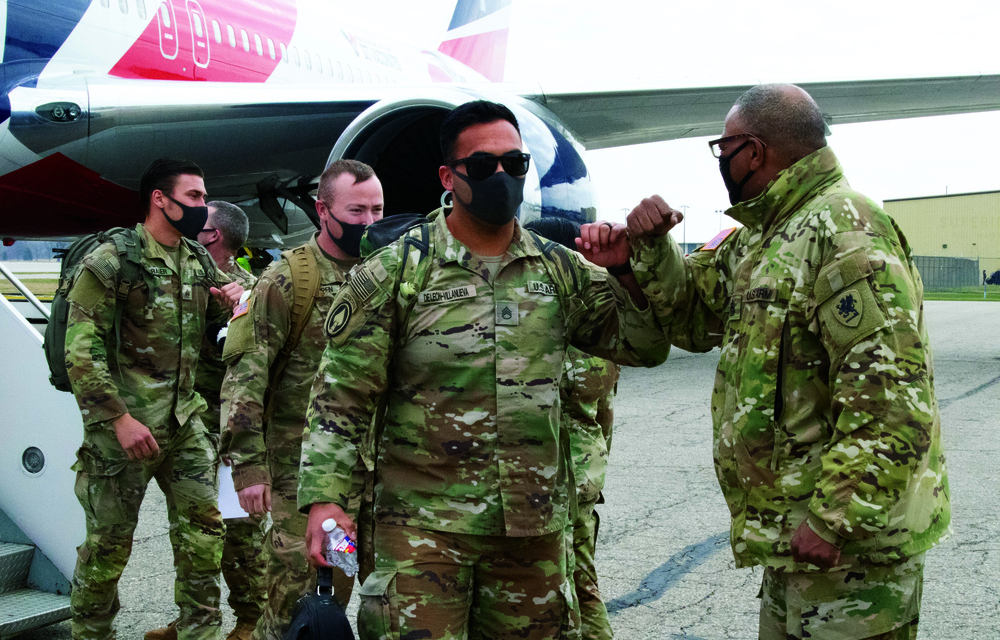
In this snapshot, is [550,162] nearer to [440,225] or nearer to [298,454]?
[298,454]

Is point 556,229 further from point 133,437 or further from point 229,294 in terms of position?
point 133,437

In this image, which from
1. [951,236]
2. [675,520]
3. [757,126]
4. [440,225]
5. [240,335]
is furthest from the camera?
[951,236]

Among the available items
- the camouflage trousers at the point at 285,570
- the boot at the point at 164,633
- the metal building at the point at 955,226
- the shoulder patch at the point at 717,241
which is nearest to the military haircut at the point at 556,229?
the shoulder patch at the point at 717,241

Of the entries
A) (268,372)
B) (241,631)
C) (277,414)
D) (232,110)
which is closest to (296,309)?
(268,372)

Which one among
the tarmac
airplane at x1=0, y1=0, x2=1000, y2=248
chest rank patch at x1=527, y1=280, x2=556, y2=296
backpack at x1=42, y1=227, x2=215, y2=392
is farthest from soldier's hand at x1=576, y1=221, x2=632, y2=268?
airplane at x1=0, y1=0, x2=1000, y2=248

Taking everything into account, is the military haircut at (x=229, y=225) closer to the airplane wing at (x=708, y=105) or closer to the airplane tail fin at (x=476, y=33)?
the airplane wing at (x=708, y=105)

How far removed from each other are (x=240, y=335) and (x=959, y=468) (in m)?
4.75

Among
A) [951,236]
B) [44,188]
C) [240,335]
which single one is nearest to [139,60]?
[44,188]

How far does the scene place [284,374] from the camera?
3221 millimetres

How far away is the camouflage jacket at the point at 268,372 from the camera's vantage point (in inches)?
117

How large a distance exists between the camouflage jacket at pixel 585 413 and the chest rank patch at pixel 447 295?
0.83 m

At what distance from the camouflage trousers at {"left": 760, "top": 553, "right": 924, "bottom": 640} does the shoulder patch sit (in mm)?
893

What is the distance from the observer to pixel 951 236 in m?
60.6

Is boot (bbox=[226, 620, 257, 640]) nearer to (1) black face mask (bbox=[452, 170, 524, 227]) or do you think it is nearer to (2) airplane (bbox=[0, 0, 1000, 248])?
(1) black face mask (bbox=[452, 170, 524, 227])
